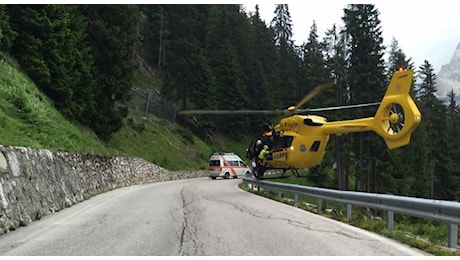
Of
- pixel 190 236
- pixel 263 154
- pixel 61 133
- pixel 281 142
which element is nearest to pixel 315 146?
pixel 281 142

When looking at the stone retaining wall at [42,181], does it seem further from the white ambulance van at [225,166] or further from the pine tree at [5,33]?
the white ambulance van at [225,166]

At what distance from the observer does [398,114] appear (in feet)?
47.9

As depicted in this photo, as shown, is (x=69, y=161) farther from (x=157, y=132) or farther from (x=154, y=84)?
(x=154, y=84)

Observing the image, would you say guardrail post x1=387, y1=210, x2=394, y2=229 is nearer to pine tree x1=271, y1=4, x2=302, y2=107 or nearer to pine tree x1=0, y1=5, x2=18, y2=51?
pine tree x1=0, y1=5, x2=18, y2=51

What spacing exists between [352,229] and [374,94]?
31425mm

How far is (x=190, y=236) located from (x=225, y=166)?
32492mm

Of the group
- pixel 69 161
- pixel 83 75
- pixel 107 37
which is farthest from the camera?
pixel 107 37

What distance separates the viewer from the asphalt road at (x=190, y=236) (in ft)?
22.5

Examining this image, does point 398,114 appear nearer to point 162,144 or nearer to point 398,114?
point 398,114

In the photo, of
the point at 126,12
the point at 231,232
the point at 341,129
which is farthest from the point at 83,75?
the point at 231,232

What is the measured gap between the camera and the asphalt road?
6.86m

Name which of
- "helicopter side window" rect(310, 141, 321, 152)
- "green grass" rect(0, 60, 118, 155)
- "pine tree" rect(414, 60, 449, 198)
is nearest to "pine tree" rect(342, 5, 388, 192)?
"pine tree" rect(414, 60, 449, 198)

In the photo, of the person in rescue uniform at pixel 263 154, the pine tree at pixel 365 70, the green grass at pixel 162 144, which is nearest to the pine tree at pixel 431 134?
the pine tree at pixel 365 70

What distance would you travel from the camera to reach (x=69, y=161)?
596 inches
